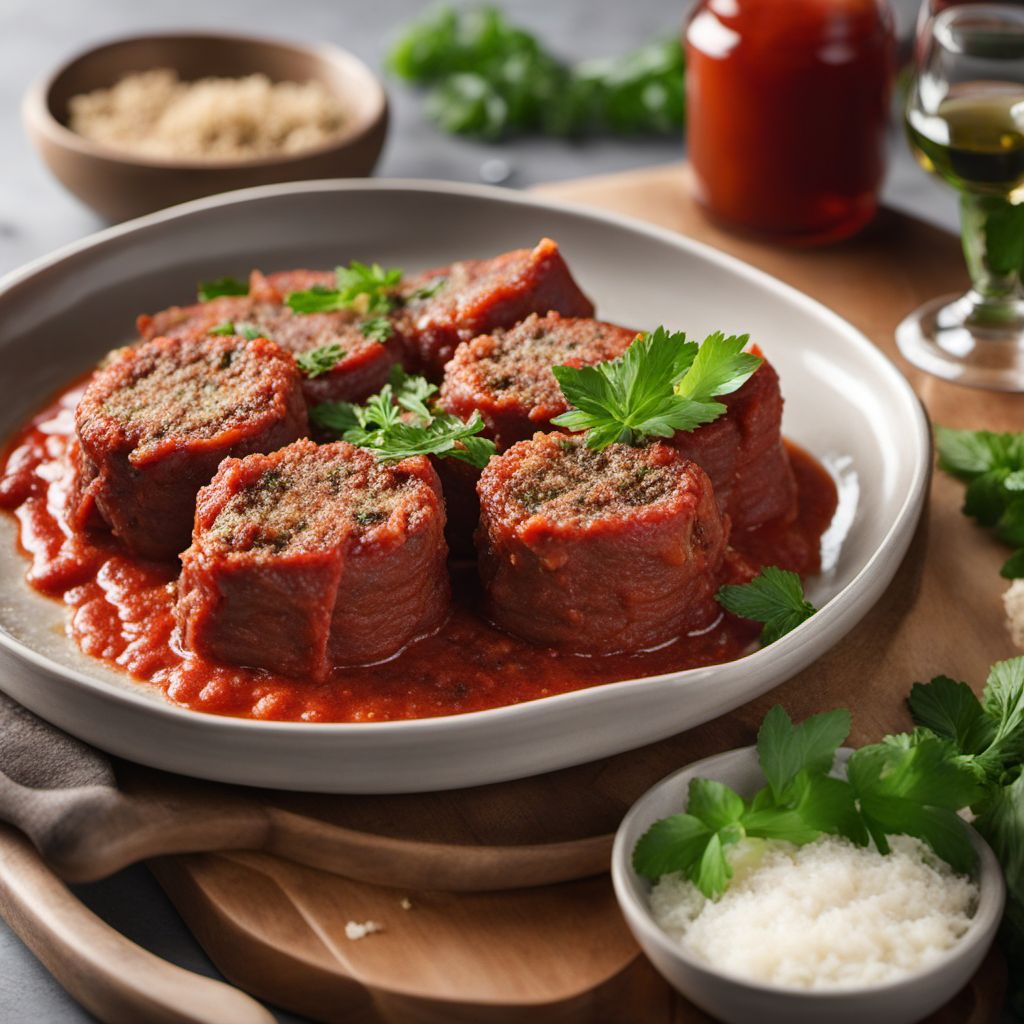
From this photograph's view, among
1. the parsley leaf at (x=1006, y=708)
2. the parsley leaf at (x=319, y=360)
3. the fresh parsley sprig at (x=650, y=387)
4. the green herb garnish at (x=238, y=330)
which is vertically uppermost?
the fresh parsley sprig at (x=650, y=387)

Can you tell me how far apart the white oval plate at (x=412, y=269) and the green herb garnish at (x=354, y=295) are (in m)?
1.10

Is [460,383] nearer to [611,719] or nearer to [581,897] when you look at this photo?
[611,719]

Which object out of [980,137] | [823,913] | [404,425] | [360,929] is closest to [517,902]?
[360,929]

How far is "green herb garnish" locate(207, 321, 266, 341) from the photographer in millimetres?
5801

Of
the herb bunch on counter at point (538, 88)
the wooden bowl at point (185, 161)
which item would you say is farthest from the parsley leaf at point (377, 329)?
the herb bunch on counter at point (538, 88)

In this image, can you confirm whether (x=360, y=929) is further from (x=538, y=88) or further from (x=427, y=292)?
(x=538, y=88)

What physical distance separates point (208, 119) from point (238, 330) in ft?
9.67

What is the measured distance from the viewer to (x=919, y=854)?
4039mm

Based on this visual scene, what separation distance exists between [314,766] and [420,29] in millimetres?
6791

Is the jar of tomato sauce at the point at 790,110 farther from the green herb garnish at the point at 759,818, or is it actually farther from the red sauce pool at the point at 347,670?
the green herb garnish at the point at 759,818

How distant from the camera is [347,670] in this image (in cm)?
488

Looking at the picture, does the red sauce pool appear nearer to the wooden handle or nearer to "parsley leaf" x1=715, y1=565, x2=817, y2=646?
"parsley leaf" x1=715, y1=565, x2=817, y2=646

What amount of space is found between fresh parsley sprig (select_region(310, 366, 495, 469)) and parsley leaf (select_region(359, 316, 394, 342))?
148 millimetres

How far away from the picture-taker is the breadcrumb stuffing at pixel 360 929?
161 inches
